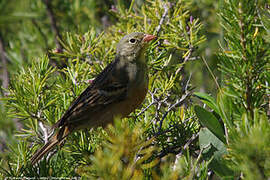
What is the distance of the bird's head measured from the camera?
2.63m

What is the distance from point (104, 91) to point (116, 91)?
10cm

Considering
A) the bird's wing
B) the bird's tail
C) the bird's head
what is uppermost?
the bird's head

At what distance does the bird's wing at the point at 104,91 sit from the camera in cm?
260

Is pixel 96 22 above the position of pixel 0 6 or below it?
below

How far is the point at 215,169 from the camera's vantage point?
1426 millimetres

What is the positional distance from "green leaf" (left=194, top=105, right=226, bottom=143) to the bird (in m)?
1.01

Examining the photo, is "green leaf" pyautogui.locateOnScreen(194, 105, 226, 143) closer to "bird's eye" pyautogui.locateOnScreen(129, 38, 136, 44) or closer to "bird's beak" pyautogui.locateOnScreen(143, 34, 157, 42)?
"bird's beak" pyautogui.locateOnScreen(143, 34, 157, 42)

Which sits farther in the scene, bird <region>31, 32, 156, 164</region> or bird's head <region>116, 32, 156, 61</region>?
bird's head <region>116, 32, 156, 61</region>

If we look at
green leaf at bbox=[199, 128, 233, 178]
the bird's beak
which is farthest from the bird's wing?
green leaf at bbox=[199, 128, 233, 178]

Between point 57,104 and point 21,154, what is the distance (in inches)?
22.9

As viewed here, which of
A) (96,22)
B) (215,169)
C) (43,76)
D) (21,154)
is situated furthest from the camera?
(96,22)

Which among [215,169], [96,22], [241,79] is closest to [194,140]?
[215,169]

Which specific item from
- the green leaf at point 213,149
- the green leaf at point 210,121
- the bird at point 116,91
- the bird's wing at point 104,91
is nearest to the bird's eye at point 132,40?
the bird at point 116,91

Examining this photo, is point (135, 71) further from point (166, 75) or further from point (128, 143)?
point (128, 143)
